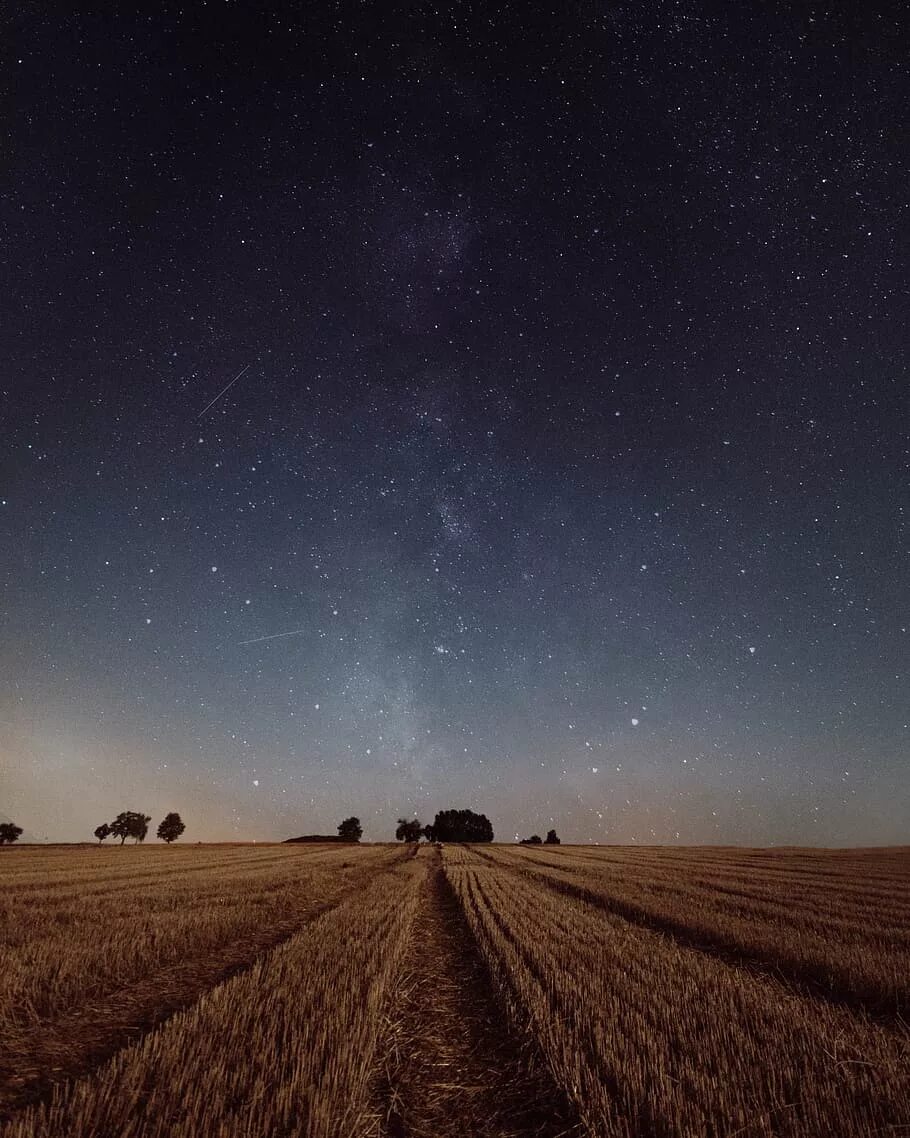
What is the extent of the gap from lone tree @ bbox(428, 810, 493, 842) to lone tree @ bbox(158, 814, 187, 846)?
5224 cm

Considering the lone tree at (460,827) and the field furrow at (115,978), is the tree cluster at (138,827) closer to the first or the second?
the lone tree at (460,827)

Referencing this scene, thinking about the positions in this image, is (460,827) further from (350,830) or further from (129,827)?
(129,827)

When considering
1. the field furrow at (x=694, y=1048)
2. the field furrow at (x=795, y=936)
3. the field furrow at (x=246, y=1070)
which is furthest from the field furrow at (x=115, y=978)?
the field furrow at (x=795, y=936)

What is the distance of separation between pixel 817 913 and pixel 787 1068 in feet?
42.8

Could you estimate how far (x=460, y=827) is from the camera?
128 metres

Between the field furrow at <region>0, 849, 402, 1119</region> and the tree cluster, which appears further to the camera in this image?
the tree cluster

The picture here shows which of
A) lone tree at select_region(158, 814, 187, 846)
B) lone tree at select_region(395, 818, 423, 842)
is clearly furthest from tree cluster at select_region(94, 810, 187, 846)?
lone tree at select_region(395, 818, 423, 842)

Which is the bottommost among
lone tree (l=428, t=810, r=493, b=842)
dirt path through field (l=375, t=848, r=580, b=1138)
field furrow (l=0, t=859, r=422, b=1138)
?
dirt path through field (l=375, t=848, r=580, b=1138)

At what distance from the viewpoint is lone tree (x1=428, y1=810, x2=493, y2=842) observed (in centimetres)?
12738

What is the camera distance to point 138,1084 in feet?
15.1

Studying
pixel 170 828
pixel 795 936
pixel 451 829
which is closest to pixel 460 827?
pixel 451 829

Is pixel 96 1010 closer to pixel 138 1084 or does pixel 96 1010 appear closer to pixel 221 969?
pixel 221 969

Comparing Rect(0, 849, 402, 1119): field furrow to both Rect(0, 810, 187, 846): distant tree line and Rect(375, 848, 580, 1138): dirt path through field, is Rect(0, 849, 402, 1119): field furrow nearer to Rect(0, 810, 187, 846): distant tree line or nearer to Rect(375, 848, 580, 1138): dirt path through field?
Rect(375, 848, 580, 1138): dirt path through field

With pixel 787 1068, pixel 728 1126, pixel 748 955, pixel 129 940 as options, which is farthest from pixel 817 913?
pixel 129 940
